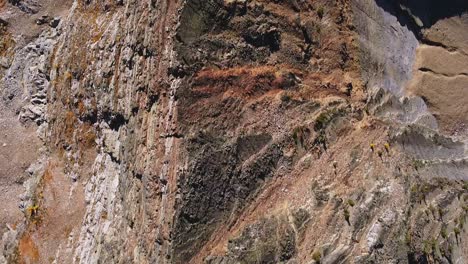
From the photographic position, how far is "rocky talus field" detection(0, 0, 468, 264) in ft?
42.2

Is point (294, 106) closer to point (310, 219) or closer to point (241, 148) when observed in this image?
point (241, 148)

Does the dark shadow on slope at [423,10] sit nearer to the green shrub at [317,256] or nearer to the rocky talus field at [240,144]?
the rocky talus field at [240,144]

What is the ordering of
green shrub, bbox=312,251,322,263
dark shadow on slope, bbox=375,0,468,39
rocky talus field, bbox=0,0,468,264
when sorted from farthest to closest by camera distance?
dark shadow on slope, bbox=375,0,468,39 → rocky talus field, bbox=0,0,468,264 → green shrub, bbox=312,251,322,263

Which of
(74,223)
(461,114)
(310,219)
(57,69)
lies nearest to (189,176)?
(310,219)

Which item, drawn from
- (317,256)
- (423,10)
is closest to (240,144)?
(317,256)

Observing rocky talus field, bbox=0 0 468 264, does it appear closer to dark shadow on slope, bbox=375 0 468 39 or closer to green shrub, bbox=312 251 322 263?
green shrub, bbox=312 251 322 263

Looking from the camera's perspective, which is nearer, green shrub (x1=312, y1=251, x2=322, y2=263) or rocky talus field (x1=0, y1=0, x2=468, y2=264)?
green shrub (x1=312, y1=251, x2=322, y2=263)

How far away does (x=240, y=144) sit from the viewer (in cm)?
1337

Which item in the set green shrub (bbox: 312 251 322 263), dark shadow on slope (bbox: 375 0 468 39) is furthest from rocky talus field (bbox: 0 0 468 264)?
dark shadow on slope (bbox: 375 0 468 39)

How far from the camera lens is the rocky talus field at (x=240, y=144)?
1288cm

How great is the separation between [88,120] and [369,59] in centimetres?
873

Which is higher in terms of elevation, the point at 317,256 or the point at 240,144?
the point at 240,144

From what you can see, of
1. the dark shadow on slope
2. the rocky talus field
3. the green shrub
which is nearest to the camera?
the green shrub

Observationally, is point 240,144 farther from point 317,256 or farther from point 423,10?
point 423,10
